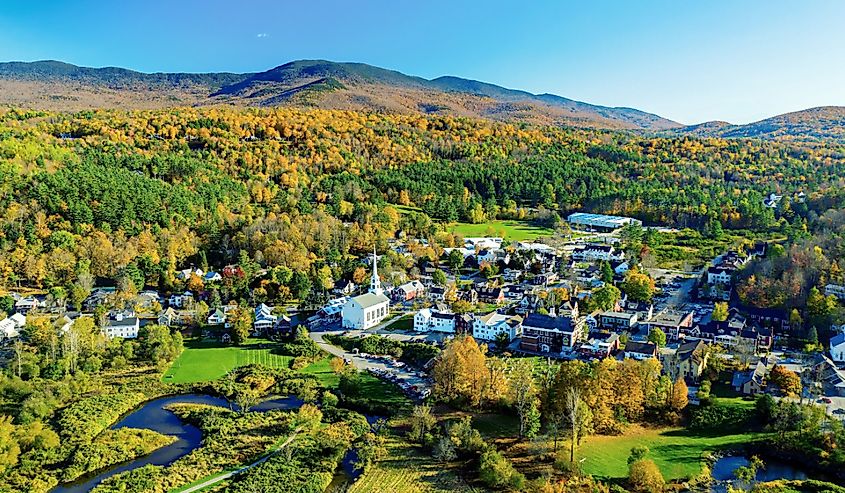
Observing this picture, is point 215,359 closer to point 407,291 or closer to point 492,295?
point 407,291

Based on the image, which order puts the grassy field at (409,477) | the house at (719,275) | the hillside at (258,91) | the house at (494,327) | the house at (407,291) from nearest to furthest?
the grassy field at (409,477)
the house at (494,327)
the house at (407,291)
the house at (719,275)
the hillside at (258,91)

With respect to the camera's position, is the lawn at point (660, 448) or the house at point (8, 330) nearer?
the lawn at point (660, 448)

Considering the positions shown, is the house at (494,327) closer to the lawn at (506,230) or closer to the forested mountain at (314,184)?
the forested mountain at (314,184)

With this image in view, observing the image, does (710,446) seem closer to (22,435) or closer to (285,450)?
(285,450)

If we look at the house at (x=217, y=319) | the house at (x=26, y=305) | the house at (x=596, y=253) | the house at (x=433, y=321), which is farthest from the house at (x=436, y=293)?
the house at (x=26, y=305)

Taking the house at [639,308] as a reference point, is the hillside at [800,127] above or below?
above

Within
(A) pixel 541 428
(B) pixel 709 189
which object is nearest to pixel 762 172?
(B) pixel 709 189

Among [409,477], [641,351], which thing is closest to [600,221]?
[641,351]
